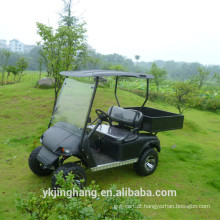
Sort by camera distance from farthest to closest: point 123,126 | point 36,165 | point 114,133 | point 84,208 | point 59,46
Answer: point 59,46, point 123,126, point 114,133, point 36,165, point 84,208

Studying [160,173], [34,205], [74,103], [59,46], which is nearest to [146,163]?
[160,173]

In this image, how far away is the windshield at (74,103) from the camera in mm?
3678

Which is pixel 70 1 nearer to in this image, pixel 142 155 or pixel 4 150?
pixel 4 150

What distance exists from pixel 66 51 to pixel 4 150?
12.7 feet

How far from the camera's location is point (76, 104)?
3877 mm

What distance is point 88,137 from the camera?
3725mm

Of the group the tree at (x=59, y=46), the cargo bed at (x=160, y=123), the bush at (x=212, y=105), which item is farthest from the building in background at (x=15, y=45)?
the cargo bed at (x=160, y=123)

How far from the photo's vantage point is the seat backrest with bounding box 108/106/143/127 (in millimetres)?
4426

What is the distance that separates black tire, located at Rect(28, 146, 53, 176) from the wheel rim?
2.06m

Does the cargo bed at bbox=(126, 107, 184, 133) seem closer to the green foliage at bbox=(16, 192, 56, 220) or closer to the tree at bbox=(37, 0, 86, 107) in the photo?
the green foliage at bbox=(16, 192, 56, 220)

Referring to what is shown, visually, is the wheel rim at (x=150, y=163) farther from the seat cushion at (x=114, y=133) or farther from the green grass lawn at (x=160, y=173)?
the seat cushion at (x=114, y=133)

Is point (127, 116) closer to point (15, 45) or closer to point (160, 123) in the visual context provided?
point (160, 123)

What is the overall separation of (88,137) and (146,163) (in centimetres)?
158

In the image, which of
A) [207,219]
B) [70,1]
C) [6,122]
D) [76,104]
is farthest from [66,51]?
[70,1]
